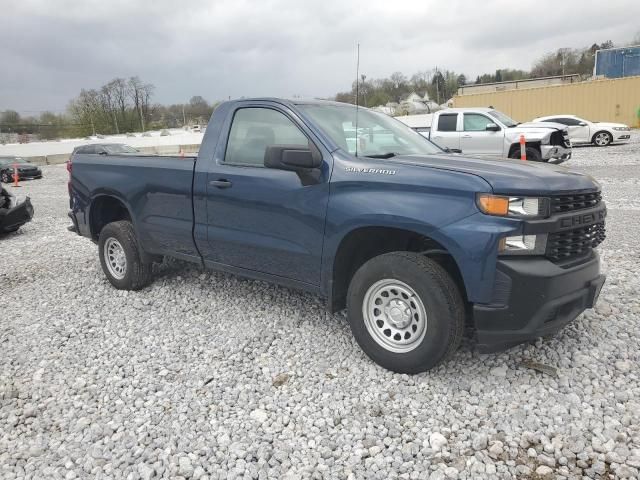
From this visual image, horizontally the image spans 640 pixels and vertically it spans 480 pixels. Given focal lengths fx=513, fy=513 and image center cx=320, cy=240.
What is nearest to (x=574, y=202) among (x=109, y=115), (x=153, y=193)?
(x=153, y=193)

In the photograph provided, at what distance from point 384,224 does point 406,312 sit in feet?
1.92

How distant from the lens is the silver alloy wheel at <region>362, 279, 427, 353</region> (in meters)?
3.26

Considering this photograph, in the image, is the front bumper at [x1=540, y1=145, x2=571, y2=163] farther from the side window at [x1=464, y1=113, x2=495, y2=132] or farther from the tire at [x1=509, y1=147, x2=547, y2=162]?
the side window at [x1=464, y1=113, x2=495, y2=132]

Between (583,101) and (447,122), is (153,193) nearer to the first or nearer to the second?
(447,122)

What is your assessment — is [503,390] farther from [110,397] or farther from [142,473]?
[110,397]

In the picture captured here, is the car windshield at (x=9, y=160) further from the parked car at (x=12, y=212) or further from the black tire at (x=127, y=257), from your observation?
the black tire at (x=127, y=257)

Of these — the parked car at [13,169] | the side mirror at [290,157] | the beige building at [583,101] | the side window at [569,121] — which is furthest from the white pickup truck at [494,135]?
the beige building at [583,101]

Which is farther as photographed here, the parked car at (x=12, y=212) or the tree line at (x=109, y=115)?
the tree line at (x=109, y=115)

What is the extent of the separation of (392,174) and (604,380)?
1.85m

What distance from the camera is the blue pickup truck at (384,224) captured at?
2924 millimetres

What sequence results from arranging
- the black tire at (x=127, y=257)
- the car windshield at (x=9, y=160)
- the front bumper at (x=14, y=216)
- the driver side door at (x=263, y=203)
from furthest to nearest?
the car windshield at (x=9, y=160) < the front bumper at (x=14, y=216) < the black tire at (x=127, y=257) < the driver side door at (x=263, y=203)

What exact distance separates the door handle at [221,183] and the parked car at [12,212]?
623 centimetres

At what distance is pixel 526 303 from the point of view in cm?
291

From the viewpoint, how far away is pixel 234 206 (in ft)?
13.4
